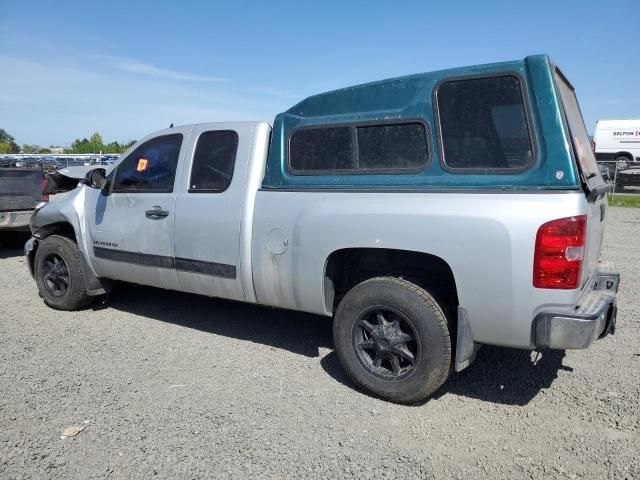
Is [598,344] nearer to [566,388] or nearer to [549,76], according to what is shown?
[566,388]

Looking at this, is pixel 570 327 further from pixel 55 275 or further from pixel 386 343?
pixel 55 275

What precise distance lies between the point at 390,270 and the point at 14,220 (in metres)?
7.30

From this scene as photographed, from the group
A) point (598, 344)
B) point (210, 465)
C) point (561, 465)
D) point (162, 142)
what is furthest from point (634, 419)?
point (162, 142)

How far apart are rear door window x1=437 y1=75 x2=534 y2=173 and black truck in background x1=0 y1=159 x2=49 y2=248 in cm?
772

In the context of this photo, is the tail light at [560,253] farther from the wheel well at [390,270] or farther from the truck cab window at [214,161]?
the truck cab window at [214,161]

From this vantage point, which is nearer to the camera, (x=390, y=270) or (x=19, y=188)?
(x=390, y=270)

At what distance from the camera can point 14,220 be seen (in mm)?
8359

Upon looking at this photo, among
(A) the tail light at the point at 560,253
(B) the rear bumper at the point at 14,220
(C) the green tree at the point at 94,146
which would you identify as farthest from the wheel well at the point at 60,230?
(C) the green tree at the point at 94,146

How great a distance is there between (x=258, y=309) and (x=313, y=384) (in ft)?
6.43

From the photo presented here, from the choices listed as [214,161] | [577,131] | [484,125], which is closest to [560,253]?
[484,125]

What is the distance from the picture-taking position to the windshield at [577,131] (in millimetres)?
3225

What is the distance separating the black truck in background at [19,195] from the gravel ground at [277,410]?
405 cm

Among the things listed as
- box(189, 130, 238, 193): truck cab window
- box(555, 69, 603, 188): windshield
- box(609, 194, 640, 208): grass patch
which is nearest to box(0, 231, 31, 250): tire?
box(189, 130, 238, 193): truck cab window

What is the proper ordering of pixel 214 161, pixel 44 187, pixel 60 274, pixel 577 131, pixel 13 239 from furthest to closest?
pixel 13 239 → pixel 44 187 → pixel 60 274 → pixel 214 161 → pixel 577 131
